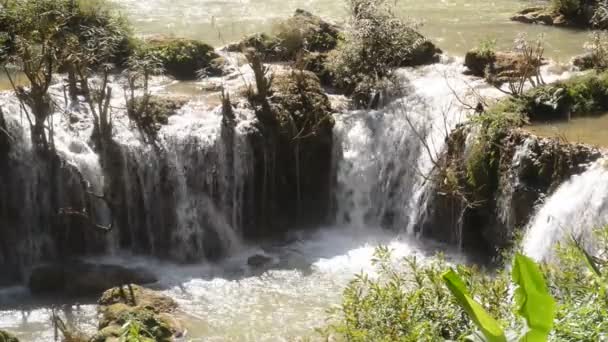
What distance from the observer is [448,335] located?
20.2 ft

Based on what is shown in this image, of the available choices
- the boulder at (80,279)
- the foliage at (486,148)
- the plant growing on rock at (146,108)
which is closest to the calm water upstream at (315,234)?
the boulder at (80,279)

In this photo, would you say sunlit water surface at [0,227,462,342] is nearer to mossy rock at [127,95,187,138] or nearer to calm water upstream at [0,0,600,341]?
calm water upstream at [0,0,600,341]

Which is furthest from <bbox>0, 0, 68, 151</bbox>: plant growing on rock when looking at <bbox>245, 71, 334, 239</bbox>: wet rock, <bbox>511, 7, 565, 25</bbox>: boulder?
<bbox>511, 7, 565, 25</bbox>: boulder

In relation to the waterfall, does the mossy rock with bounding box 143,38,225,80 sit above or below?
above

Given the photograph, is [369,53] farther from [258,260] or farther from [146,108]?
[258,260]

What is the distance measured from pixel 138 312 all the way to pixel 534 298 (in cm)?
1017

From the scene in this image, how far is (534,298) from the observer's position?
454cm

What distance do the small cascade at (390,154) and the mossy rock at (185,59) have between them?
12.7 feet

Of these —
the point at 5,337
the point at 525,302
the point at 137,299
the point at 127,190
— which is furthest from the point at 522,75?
the point at 525,302

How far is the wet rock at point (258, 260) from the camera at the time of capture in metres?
16.5

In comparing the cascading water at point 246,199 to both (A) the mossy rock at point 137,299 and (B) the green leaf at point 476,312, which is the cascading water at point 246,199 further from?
(B) the green leaf at point 476,312

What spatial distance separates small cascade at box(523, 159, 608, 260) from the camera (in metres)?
13.7

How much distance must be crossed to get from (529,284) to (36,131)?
44.7ft

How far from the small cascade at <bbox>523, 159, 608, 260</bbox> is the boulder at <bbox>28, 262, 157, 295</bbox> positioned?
23.6 ft
